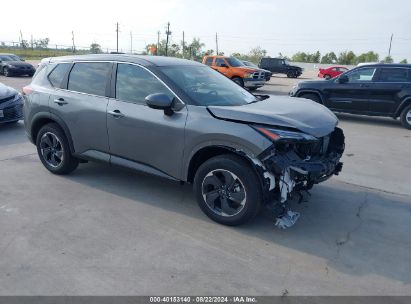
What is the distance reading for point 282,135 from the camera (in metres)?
3.74

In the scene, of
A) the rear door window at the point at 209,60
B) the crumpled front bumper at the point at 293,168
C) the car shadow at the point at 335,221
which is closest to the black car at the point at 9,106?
the car shadow at the point at 335,221

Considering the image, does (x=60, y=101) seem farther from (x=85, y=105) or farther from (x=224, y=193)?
(x=224, y=193)

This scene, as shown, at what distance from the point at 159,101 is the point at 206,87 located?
2.76 ft

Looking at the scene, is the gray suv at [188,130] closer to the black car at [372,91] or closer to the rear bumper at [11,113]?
the rear bumper at [11,113]

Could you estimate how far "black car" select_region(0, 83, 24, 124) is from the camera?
8773 millimetres

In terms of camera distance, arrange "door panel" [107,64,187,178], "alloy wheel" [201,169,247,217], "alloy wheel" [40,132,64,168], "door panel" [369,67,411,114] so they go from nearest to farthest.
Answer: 1. "alloy wheel" [201,169,247,217]
2. "door panel" [107,64,187,178]
3. "alloy wheel" [40,132,64,168]
4. "door panel" [369,67,411,114]

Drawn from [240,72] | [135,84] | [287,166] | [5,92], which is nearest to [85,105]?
[135,84]

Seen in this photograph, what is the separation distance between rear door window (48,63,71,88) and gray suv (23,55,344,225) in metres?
0.02

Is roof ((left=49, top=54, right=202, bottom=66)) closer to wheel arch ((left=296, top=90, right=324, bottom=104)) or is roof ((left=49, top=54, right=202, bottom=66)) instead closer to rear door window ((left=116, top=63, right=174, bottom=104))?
rear door window ((left=116, top=63, right=174, bottom=104))

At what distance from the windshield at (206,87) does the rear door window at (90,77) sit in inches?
36.0

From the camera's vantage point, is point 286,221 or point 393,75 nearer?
point 286,221

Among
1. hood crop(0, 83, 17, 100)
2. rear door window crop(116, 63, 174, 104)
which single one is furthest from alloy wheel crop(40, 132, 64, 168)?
hood crop(0, 83, 17, 100)

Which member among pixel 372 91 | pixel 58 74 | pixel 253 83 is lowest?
pixel 253 83

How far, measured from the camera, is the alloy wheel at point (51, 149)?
5500mm
